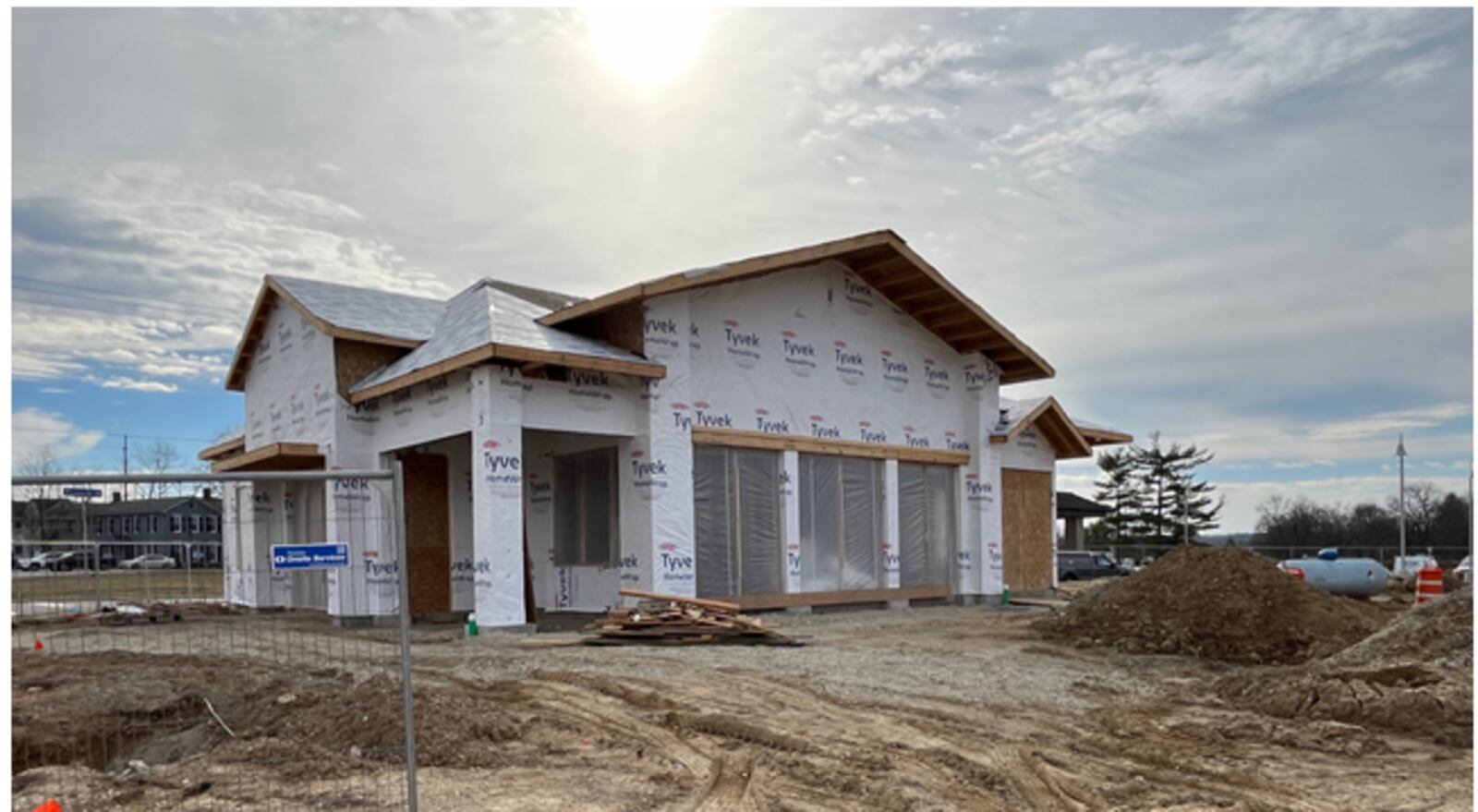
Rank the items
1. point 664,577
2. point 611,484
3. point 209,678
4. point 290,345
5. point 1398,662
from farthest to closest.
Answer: point 290,345 → point 611,484 → point 664,577 → point 1398,662 → point 209,678

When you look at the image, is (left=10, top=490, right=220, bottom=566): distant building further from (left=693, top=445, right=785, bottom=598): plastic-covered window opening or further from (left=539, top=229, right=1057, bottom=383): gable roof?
(left=693, top=445, right=785, bottom=598): plastic-covered window opening

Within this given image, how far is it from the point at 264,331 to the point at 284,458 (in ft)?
12.5

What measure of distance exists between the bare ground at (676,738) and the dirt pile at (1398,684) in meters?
0.27

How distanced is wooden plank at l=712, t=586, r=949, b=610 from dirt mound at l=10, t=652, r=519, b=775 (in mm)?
9021

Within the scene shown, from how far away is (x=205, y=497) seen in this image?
6551 millimetres

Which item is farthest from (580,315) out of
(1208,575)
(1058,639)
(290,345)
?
(1208,575)

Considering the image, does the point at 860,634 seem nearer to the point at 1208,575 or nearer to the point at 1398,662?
the point at 1208,575

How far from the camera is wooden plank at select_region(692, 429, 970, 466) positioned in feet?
63.8

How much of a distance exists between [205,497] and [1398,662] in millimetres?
10831

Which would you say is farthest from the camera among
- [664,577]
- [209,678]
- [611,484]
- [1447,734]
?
[611,484]

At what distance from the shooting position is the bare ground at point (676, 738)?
23.7 feet

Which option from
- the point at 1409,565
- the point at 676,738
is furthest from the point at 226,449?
the point at 1409,565

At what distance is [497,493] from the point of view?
1678 cm

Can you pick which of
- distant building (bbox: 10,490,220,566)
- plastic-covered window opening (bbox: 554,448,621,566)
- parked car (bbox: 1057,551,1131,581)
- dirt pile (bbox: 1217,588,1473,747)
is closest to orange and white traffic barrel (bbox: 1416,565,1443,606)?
dirt pile (bbox: 1217,588,1473,747)
